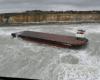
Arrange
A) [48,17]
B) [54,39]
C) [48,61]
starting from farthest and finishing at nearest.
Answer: [48,17], [54,39], [48,61]

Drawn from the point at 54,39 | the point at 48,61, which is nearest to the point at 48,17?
the point at 54,39

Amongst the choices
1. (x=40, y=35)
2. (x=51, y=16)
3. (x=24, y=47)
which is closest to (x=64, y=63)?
(x=24, y=47)

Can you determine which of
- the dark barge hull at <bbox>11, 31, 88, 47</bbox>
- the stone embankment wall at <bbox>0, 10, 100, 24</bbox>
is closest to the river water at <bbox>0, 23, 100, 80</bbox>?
the dark barge hull at <bbox>11, 31, 88, 47</bbox>

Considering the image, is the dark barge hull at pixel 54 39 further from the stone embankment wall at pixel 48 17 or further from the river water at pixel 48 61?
the stone embankment wall at pixel 48 17

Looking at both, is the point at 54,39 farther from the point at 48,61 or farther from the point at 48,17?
the point at 48,17

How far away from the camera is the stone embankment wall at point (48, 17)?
15.6 metres

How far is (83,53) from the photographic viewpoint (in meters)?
8.80

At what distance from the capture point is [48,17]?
16.0 meters

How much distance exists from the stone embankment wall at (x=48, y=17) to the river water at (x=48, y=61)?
4.99 m

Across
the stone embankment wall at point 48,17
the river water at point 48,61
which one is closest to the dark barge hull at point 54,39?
the river water at point 48,61

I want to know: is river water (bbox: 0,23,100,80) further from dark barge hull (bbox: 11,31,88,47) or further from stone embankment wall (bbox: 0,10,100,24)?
stone embankment wall (bbox: 0,10,100,24)

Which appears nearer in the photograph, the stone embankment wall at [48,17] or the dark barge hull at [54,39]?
the dark barge hull at [54,39]

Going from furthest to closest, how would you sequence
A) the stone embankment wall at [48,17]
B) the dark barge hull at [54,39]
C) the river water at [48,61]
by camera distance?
1. the stone embankment wall at [48,17]
2. the dark barge hull at [54,39]
3. the river water at [48,61]

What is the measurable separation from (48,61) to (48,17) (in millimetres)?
8165
